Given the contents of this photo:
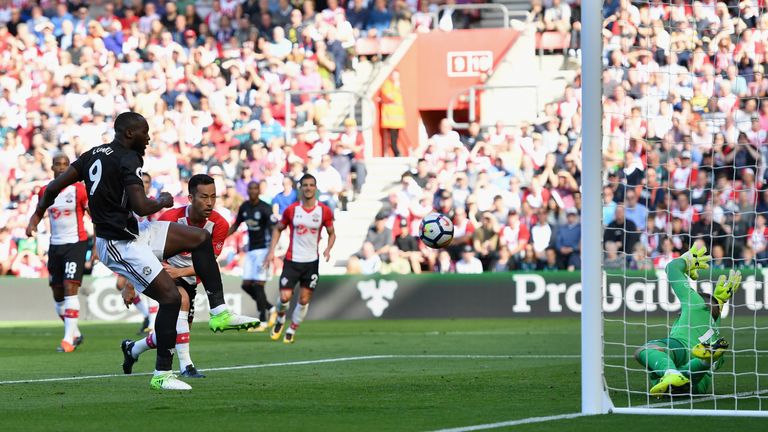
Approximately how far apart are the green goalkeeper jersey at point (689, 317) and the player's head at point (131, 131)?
4.12m

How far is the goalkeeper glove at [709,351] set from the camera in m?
9.80

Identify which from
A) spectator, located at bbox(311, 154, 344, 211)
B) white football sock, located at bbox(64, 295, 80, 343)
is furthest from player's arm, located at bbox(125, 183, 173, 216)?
spectator, located at bbox(311, 154, 344, 211)

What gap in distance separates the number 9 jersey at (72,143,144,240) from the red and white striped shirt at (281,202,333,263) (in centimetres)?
786

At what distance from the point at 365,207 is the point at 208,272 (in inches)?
616

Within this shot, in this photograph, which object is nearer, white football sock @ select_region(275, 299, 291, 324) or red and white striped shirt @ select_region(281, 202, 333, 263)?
red and white striped shirt @ select_region(281, 202, 333, 263)

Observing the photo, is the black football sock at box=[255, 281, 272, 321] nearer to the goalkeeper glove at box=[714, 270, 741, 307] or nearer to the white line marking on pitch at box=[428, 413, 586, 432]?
the goalkeeper glove at box=[714, 270, 741, 307]

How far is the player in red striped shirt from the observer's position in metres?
11.1

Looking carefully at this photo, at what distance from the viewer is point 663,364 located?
9711 millimetres

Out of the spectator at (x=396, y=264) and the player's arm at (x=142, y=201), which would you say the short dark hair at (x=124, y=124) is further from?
the spectator at (x=396, y=264)

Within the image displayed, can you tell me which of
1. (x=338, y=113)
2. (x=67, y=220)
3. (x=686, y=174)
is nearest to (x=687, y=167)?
(x=686, y=174)

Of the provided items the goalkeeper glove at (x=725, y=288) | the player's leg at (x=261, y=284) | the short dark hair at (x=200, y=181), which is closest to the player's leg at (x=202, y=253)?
the short dark hair at (x=200, y=181)

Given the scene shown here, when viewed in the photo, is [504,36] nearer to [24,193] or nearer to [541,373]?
[24,193]

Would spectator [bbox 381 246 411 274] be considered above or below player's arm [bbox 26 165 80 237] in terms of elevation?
below

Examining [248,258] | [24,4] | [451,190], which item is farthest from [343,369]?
[24,4]
